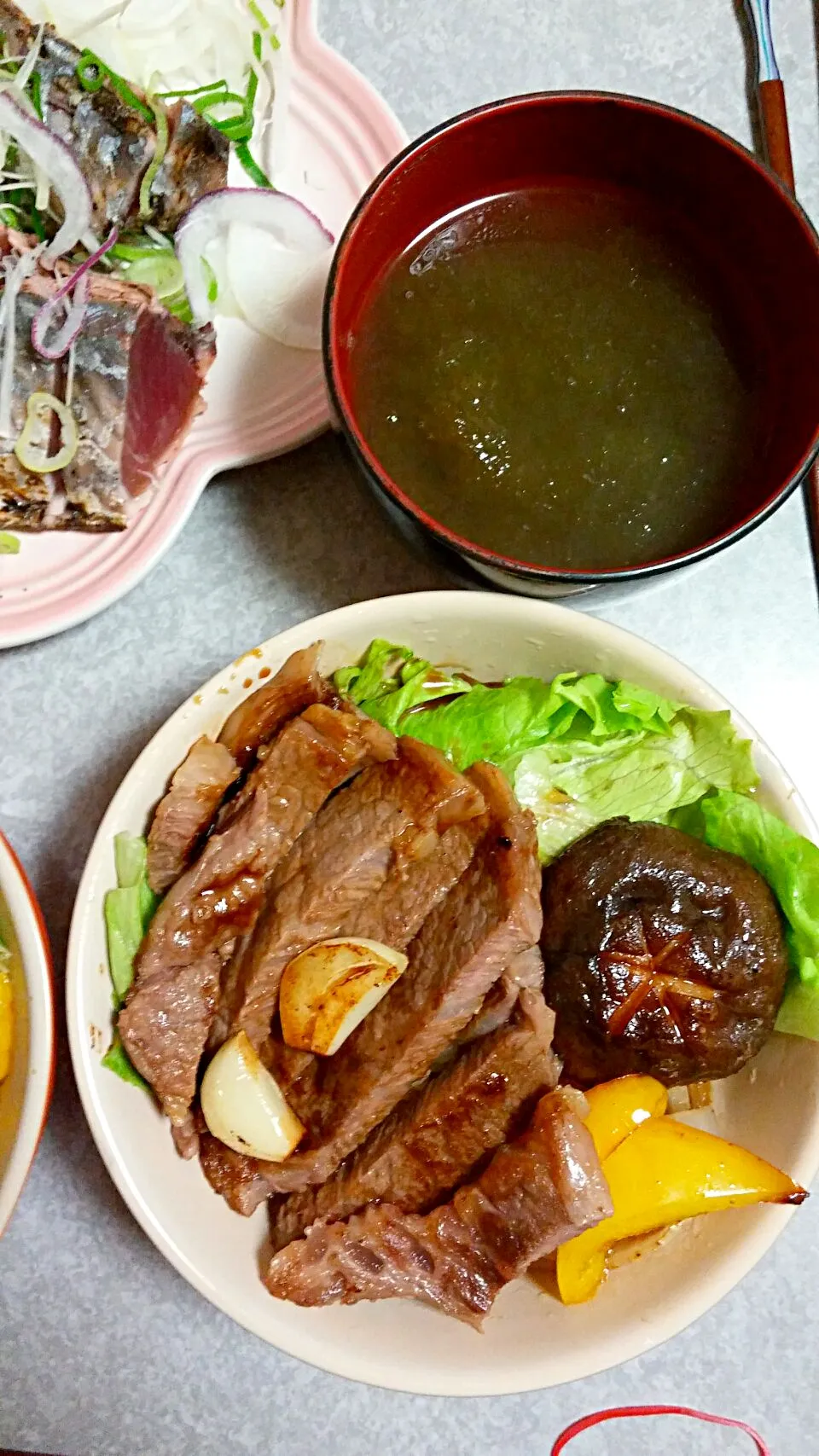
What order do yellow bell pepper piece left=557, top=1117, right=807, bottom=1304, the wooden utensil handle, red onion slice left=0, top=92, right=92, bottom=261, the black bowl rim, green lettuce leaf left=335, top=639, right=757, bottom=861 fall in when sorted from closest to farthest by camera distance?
1. the black bowl rim
2. yellow bell pepper piece left=557, top=1117, right=807, bottom=1304
3. green lettuce leaf left=335, top=639, right=757, bottom=861
4. red onion slice left=0, top=92, right=92, bottom=261
5. the wooden utensil handle

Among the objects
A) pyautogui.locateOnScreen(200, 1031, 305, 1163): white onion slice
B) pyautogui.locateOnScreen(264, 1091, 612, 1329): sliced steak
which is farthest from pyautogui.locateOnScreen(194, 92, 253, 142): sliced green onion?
pyautogui.locateOnScreen(264, 1091, 612, 1329): sliced steak

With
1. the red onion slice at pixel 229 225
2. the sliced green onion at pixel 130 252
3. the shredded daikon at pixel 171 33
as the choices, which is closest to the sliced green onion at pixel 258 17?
the shredded daikon at pixel 171 33

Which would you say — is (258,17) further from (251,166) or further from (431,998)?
(431,998)

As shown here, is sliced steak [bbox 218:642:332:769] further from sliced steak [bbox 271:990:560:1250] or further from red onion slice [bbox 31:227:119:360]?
red onion slice [bbox 31:227:119:360]

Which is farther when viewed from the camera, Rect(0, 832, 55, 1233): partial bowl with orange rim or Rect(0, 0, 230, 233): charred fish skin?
Rect(0, 0, 230, 233): charred fish skin

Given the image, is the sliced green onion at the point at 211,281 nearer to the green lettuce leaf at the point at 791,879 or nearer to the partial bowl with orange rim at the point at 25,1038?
the partial bowl with orange rim at the point at 25,1038

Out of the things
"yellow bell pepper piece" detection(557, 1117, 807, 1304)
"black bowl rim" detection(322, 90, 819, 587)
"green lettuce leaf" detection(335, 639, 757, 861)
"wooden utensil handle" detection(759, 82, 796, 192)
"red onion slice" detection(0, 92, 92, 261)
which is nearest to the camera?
"black bowl rim" detection(322, 90, 819, 587)

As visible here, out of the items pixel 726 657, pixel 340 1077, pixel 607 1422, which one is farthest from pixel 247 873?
pixel 607 1422

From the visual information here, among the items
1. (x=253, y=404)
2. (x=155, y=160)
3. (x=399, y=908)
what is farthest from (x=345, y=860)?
(x=155, y=160)
